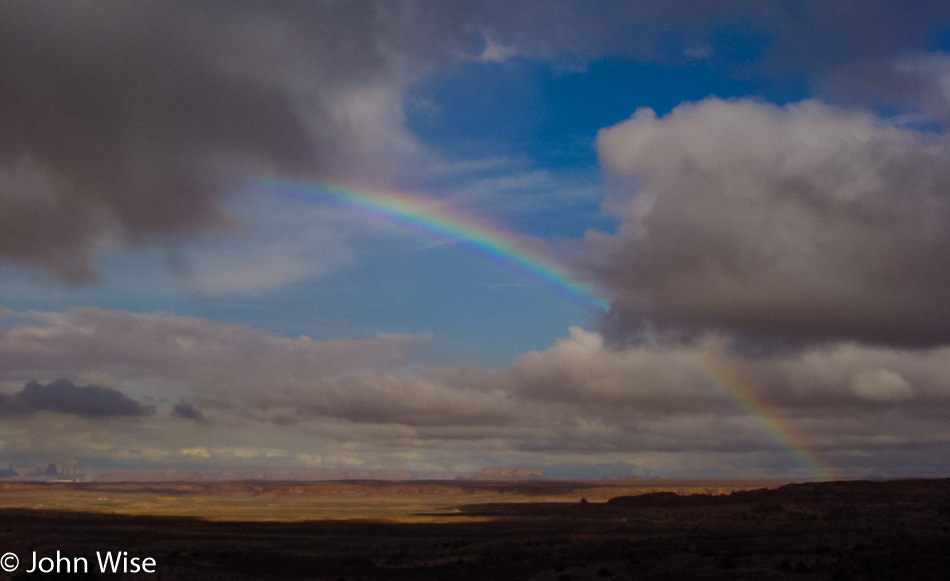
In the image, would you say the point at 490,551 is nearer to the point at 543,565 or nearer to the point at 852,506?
the point at 543,565

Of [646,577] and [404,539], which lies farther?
[404,539]

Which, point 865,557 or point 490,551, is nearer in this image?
point 865,557

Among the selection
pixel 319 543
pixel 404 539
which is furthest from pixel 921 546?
pixel 319 543

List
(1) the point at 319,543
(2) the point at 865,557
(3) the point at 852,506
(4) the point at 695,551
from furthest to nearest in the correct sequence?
(3) the point at 852,506 → (1) the point at 319,543 → (4) the point at 695,551 → (2) the point at 865,557

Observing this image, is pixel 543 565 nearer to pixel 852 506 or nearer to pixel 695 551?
pixel 695 551

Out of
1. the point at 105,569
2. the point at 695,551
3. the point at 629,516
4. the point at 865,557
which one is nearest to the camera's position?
the point at 865,557

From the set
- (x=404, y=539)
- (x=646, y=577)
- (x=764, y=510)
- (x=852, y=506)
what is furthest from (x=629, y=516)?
(x=646, y=577)
